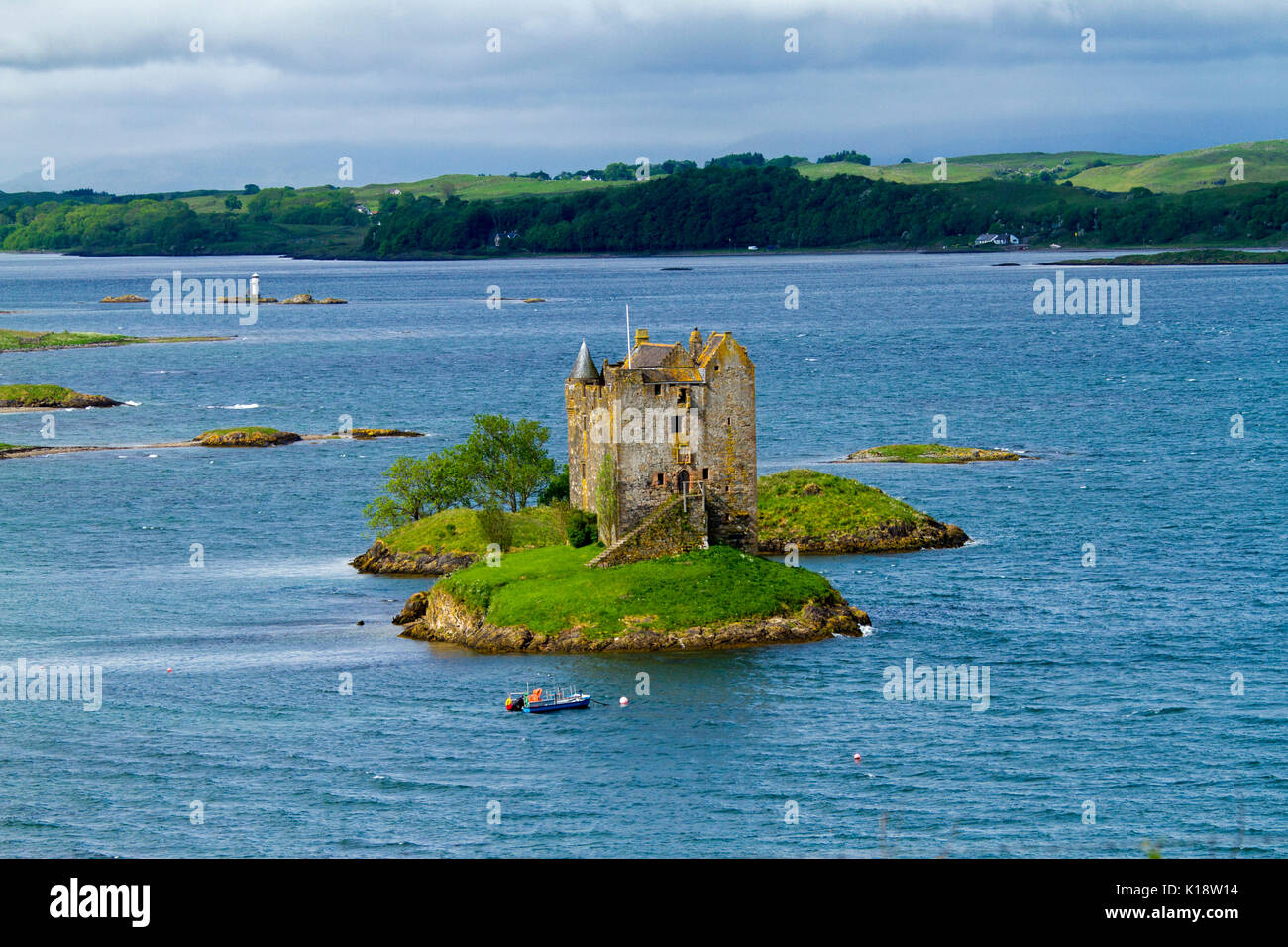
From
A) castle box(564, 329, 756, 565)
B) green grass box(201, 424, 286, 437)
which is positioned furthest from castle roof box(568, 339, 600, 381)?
green grass box(201, 424, 286, 437)

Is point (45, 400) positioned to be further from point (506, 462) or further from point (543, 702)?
point (543, 702)

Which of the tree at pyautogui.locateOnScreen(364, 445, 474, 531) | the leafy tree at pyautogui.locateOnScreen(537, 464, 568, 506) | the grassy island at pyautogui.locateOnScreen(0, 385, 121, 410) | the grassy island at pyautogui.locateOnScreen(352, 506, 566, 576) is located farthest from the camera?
the grassy island at pyautogui.locateOnScreen(0, 385, 121, 410)

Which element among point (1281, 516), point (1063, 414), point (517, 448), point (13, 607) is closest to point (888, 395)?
point (1063, 414)

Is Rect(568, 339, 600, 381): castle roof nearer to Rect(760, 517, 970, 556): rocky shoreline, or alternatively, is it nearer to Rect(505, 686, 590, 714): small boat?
Rect(505, 686, 590, 714): small boat

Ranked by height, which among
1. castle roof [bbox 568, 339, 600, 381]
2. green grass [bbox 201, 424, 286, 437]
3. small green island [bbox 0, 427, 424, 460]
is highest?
castle roof [bbox 568, 339, 600, 381]

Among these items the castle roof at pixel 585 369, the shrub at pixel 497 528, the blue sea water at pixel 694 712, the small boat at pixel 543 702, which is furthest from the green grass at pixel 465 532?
the small boat at pixel 543 702

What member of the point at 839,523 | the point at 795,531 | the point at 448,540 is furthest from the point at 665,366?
the point at 448,540
